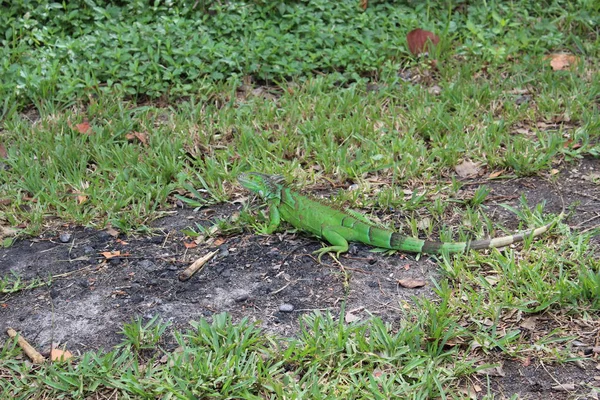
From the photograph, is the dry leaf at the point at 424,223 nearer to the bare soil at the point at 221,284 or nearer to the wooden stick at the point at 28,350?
the bare soil at the point at 221,284

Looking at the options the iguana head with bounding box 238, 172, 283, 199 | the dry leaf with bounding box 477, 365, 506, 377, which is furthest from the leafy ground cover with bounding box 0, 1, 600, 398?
the iguana head with bounding box 238, 172, 283, 199

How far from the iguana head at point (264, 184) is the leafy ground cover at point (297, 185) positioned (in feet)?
0.64

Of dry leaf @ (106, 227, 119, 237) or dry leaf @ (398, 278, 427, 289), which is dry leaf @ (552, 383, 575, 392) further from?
dry leaf @ (106, 227, 119, 237)

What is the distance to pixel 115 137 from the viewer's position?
531 cm

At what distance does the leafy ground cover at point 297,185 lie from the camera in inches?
132

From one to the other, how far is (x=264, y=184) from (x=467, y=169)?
1.48 m

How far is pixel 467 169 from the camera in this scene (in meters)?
4.89

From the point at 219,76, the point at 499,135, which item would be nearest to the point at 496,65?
the point at 499,135

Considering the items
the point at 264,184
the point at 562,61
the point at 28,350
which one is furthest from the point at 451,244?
the point at 562,61

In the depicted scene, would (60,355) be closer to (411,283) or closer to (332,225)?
(332,225)

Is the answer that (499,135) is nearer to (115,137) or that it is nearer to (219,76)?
(219,76)

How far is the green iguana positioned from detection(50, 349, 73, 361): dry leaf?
1.38 meters

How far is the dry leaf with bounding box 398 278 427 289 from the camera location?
381 cm

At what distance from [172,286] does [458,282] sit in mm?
1569
